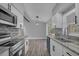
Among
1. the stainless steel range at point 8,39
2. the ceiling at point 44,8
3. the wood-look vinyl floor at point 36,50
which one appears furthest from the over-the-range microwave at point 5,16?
the wood-look vinyl floor at point 36,50

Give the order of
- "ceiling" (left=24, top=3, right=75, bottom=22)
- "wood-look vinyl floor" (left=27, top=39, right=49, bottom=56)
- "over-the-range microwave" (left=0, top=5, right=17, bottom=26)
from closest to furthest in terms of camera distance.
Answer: "over-the-range microwave" (left=0, top=5, right=17, bottom=26), "ceiling" (left=24, top=3, right=75, bottom=22), "wood-look vinyl floor" (left=27, top=39, right=49, bottom=56)

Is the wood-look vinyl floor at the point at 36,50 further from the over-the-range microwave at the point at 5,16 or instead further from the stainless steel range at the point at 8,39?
the over-the-range microwave at the point at 5,16

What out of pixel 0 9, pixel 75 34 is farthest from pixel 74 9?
pixel 0 9

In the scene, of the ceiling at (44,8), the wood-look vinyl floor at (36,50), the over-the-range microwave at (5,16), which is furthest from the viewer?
the wood-look vinyl floor at (36,50)

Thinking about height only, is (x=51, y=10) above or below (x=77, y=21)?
above

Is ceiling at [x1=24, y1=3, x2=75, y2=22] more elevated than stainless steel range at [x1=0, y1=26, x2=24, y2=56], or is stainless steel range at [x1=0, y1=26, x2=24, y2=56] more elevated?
ceiling at [x1=24, y1=3, x2=75, y2=22]

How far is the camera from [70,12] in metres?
1.58

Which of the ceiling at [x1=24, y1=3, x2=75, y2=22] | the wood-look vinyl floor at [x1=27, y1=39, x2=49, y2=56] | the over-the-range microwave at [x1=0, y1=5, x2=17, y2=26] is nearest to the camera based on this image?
the over-the-range microwave at [x1=0, y1=5, x2=17, y2=26]

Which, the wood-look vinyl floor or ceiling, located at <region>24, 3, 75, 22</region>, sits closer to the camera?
ceiling, located at <region>24, 3, 75, 22</region>

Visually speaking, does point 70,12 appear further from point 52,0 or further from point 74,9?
point 52,0

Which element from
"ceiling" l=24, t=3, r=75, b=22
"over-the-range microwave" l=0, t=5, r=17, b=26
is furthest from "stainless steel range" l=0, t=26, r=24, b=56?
"ceiling" l=24, t=3, r=75, b=22

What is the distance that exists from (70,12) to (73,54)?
0.98 meters

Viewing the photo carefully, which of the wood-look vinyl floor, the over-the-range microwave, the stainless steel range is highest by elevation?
the over-the-range microwave

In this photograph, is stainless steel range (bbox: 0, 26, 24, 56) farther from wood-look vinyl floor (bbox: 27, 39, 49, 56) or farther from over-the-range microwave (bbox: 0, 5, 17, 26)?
wood-look vinyl floor (bbox: 27, 39, 49, 56)
